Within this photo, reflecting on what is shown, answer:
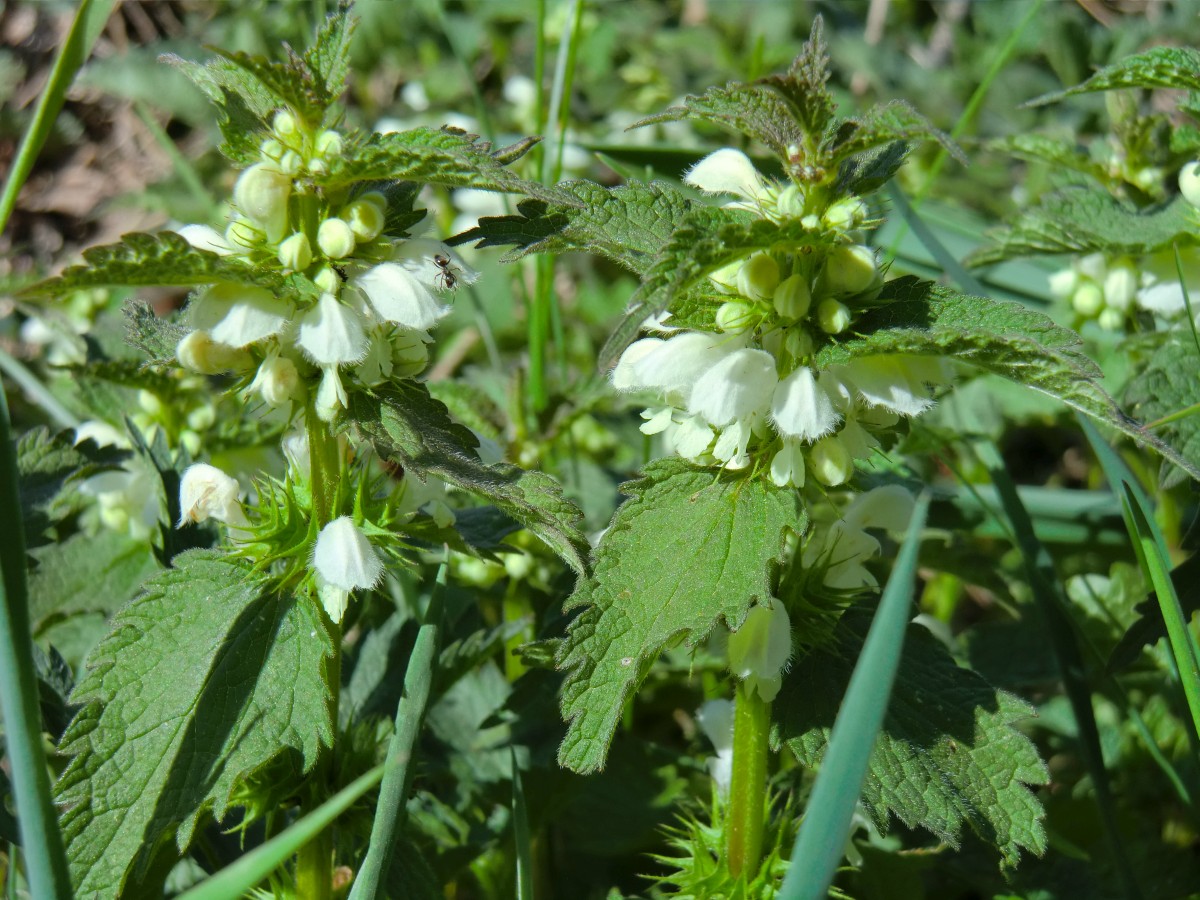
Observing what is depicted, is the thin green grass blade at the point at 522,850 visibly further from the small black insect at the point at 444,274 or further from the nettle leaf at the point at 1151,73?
the nettle leaf at the point at 1151,73

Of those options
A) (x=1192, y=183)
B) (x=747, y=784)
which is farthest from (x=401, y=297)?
(x=1192, y=183)

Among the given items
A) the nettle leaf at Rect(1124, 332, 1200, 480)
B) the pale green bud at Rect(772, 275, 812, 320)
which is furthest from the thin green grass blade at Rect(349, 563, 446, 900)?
the nettle leaf at Rect(1124, 332, 1200, 480)

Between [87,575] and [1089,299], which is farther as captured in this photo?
[1089,299]

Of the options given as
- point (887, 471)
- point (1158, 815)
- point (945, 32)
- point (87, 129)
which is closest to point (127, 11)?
point (87, 129)

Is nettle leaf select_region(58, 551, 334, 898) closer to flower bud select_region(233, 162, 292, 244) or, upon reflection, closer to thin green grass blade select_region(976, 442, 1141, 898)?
flower bud select_region(233, 162, 292, 244)

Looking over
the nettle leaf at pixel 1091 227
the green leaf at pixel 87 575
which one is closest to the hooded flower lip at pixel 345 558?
the green leaf at pixel 87 575

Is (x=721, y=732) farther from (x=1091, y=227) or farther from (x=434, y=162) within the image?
(x=1091, y=227)

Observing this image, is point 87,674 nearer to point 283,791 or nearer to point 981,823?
point 283,791

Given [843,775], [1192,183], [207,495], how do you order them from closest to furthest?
1. [843,775]
2. [207,495]
3. [1192,183]
